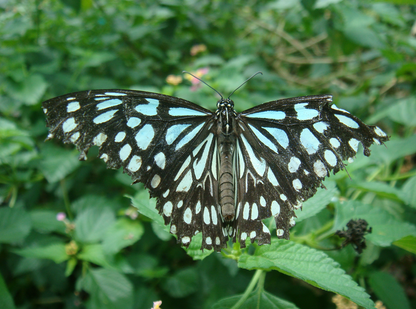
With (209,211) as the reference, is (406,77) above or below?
above

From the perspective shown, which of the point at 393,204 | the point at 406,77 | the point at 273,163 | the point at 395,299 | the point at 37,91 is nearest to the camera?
the point at 273,163

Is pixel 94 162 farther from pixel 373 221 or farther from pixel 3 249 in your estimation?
pixel 373 221

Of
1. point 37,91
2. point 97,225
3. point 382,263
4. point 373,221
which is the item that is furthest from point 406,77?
point 37,91

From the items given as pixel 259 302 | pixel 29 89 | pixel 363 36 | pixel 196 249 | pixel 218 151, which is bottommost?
pixel 259 302

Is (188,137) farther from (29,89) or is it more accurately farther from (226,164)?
(29,89)

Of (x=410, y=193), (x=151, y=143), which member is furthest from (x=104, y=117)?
(x=410, y=193)

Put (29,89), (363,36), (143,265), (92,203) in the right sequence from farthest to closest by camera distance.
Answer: (363,36) → (29,89) → (92,203) → (143,265)

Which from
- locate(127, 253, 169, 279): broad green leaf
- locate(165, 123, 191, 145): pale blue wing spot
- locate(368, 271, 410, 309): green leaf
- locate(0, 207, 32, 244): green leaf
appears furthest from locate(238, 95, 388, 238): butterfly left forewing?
locate(0, 207, 32, 244): green leaf

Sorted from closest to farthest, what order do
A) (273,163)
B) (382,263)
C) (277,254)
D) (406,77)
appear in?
(277,254), (273,163), (382,263), (406,77)
